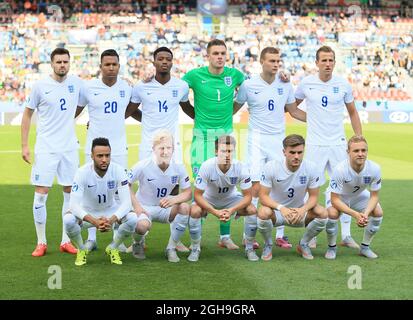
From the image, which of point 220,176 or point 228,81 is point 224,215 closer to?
point 220,176

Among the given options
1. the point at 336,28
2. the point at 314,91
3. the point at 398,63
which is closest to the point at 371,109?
the point at 398,63

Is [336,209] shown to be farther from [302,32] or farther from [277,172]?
[302,32]

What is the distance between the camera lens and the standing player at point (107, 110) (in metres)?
8.23

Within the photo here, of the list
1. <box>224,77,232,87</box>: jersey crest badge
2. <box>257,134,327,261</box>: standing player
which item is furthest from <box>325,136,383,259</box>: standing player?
<box>224,77,232,87</box>: jersey crest badge

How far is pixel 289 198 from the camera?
7.74 m

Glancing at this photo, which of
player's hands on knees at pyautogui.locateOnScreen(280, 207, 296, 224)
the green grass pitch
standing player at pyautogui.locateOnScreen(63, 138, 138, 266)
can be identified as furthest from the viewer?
player's hands on knees at pyautogui.locateOnScreen(280, 207, 296, 224)

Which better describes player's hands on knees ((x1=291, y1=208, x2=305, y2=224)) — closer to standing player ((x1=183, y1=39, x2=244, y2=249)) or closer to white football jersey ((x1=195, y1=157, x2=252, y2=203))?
white football jersey ((x1=195, y1=157, x2=252, y2=203))

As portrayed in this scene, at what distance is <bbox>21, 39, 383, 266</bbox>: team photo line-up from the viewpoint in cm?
746

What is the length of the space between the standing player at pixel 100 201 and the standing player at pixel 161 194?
215 millimetres

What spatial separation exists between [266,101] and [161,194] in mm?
1732

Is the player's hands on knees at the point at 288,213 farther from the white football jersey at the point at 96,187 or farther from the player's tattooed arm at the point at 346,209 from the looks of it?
the white football jersey at the point at 96,187

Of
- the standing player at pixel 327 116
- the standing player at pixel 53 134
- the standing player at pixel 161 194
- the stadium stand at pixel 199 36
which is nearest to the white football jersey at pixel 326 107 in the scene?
the standing player at pixel 327 116

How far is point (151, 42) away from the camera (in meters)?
38.0

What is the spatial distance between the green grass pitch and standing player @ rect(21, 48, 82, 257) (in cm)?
54
